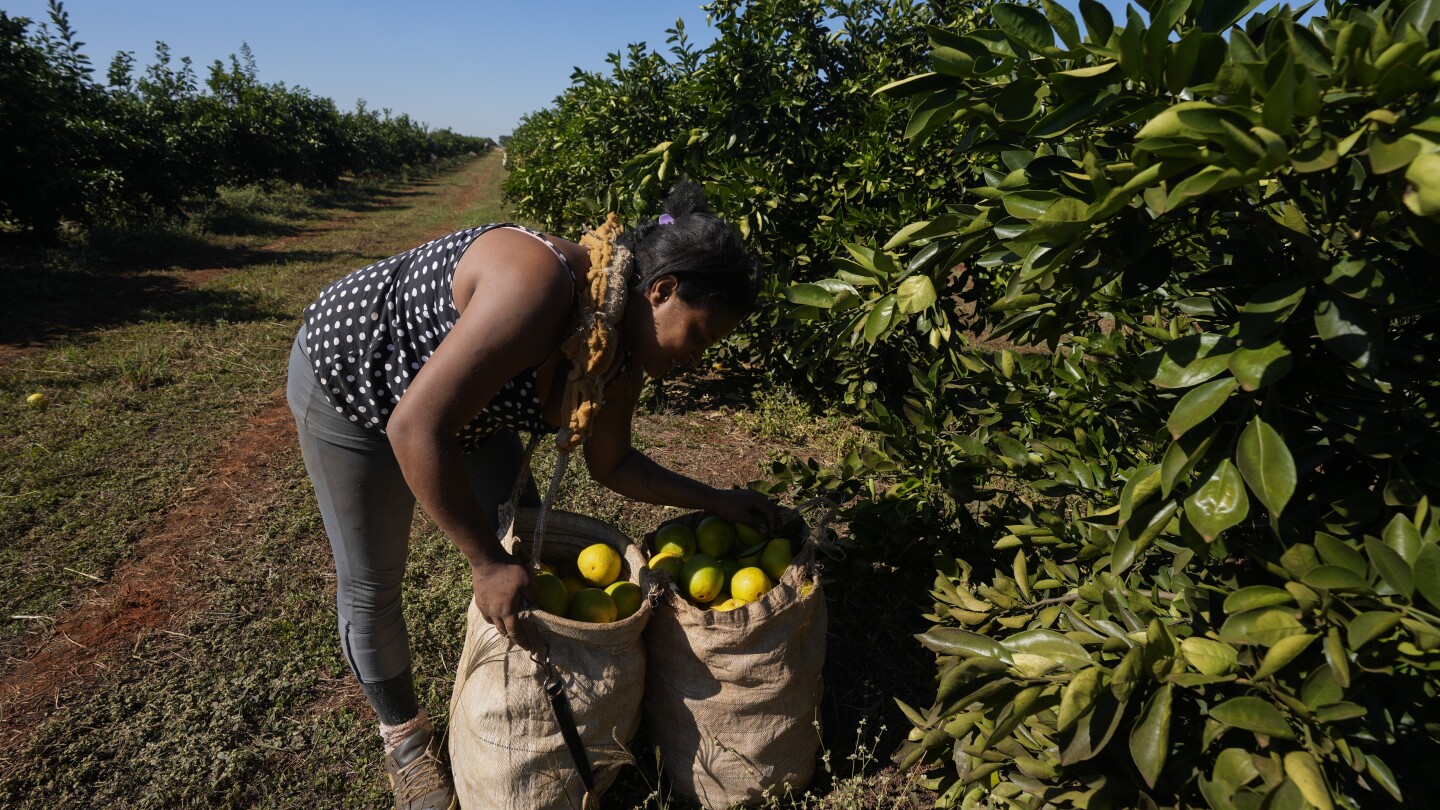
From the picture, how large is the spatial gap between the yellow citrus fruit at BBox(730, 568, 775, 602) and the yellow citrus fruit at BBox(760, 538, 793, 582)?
7 cm

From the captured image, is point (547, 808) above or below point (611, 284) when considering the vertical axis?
below

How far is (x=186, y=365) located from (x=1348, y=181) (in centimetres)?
766

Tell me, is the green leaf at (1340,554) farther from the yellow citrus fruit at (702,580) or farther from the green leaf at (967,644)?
the yellow citrus fruit at (702,580)

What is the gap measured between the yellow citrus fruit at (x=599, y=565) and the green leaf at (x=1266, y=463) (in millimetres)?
1642

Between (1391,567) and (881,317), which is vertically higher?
(881,317)

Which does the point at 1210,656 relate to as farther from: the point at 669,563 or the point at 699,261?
the point at 669,563

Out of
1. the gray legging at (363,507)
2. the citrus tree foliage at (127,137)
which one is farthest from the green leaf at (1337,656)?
the citrus tree foliage at (127,137)

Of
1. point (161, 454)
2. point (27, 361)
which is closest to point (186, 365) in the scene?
point (27, 361)

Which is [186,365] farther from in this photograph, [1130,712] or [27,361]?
[1130,712]

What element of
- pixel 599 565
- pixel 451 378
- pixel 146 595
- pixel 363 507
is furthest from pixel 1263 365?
pixel 146 595

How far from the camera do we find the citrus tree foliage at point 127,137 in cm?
1012

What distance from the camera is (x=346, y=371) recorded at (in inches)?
77.1

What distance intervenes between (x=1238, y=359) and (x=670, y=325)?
1207 millimetres

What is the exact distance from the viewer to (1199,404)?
1.05m
